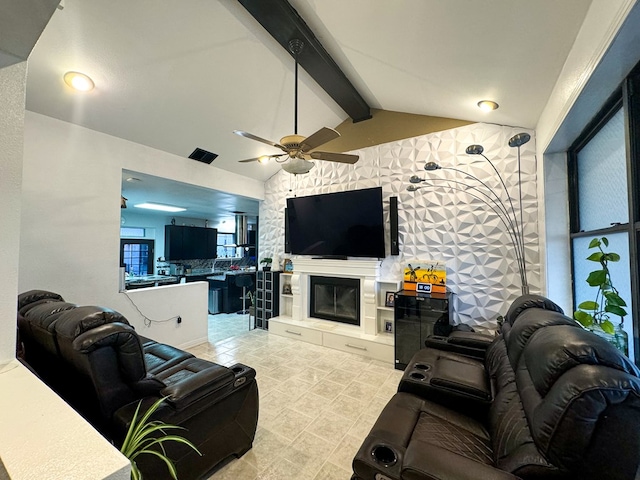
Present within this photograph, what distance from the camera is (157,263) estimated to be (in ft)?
25.8

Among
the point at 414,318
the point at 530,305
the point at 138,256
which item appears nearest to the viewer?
the point at 530,305

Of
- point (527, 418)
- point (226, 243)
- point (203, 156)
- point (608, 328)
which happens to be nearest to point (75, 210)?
point (203, 156)

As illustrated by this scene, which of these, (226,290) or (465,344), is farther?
(226,290)

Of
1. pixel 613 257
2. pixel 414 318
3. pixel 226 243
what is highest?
pixel 226 243

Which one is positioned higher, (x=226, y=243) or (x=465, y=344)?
(x=226, y=243)

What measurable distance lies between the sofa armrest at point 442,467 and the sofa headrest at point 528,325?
2.31 ft

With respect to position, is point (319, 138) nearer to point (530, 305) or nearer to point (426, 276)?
point (530, 305)

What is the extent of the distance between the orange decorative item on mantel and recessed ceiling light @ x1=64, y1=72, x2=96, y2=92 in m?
3.99

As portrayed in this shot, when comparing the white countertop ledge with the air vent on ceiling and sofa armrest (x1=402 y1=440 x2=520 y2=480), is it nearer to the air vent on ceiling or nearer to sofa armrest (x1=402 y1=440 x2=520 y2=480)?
sofa armrest (x1=402 y1=440 x2=520 y2=480)

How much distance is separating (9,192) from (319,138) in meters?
1.74

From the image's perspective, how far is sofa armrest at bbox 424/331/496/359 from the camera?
2281 millimetres

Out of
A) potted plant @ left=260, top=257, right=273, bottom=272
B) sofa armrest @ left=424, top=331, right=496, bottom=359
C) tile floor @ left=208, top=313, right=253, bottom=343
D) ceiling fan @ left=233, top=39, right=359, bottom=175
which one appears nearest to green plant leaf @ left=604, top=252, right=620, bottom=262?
sofa armrest @ left=424, top=331, right=496, bottom=359

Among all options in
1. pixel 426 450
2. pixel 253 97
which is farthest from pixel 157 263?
pixel 426 450

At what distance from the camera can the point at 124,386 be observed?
1.45m
